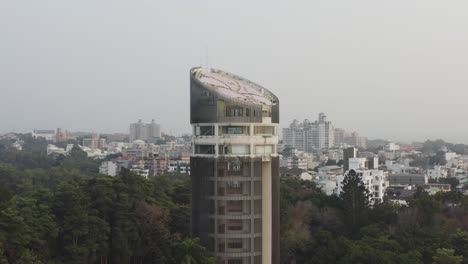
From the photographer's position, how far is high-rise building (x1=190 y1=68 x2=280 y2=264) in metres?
19.7

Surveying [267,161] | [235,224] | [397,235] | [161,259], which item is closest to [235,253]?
[235,224]

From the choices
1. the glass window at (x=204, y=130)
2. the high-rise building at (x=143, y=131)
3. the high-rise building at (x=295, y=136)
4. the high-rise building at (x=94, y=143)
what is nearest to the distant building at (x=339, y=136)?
the high-rise building at (x=295, y=136)

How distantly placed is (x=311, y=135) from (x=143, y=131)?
54231mm

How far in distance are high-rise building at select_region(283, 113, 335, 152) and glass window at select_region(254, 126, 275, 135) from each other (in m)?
116

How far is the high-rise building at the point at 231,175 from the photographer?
1972 cm

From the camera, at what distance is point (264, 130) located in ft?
66.6

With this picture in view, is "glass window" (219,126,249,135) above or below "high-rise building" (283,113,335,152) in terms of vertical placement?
below

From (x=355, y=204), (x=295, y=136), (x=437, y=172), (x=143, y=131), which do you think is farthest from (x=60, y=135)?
(x=355, y=204)

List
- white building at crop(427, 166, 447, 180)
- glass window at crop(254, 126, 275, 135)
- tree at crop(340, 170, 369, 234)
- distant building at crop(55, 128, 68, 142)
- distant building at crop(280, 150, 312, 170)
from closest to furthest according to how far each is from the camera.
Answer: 1. glass window at crop(254, 126, 275, 135)
2. tree at crop(340, 170, 369, 234)
3. white building at crop(427, 166, 447, 180)
4. distant building at crop(280, 150, 312, 170)
5. distant building at crop(55, 128, 68, 142)

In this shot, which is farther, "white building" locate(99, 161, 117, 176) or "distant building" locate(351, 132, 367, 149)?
"distant building" locate(351, 132, 367, 149)

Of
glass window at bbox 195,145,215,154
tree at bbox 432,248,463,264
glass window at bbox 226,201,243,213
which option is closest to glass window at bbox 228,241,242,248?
glass window at bbox 226,201,243,213

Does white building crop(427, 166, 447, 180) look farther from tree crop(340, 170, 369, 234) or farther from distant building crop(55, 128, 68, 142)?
distant building crop(55, 128, 68, 142)

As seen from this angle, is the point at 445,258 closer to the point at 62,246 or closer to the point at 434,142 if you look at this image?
the point at 62,246

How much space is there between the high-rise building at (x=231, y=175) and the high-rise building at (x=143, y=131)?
151 m
